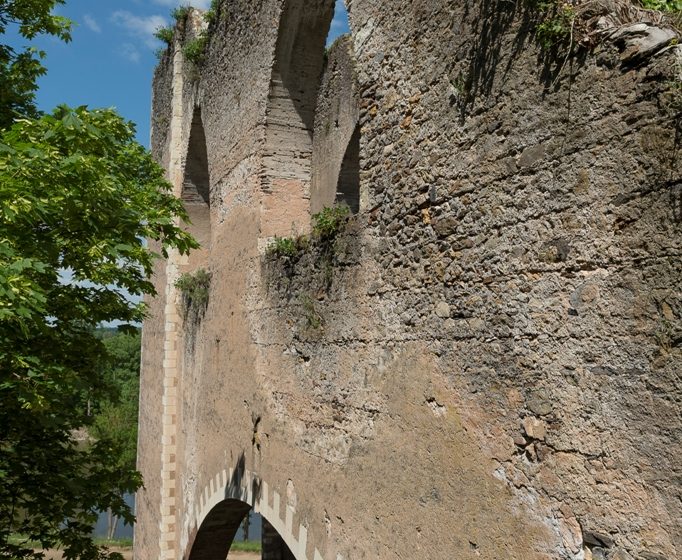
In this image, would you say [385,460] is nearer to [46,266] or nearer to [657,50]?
[46,266]

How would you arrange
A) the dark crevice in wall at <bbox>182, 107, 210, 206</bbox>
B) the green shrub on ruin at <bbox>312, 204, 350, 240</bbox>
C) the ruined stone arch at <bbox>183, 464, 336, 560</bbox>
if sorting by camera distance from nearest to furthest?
the green shrub on ruin at <bbox>312, 204, 350, 240</bbox> < the ruined stone arch at <bbox>183, 464, 336, 560</bbox> < the dark crevice in wall at <bbox>182, 107, 210, 206</bbox>

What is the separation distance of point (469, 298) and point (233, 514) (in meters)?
5.91

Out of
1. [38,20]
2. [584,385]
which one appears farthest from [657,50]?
[38,20]

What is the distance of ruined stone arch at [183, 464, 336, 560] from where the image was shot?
5.27 metres

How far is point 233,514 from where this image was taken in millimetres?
8203

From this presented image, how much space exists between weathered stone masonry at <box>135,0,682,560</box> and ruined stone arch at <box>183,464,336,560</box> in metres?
0.04

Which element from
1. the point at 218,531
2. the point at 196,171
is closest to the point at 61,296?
the point at 218,531

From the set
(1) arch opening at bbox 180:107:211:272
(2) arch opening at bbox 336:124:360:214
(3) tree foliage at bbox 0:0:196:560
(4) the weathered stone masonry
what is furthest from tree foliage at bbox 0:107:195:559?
(1) arch opening at bbox 180:107:211:272

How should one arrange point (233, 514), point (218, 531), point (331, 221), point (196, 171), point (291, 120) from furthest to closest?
point (196, 171) → point (218, 531) → point (233, 514) → point (291, 120) → point (331, 221)

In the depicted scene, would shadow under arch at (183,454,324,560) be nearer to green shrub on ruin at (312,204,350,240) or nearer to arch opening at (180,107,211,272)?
green shrub on ruin at (312,204,350,240)

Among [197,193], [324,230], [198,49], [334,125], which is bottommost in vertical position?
[324,230]

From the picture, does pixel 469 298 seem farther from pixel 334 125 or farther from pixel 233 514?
pixel 334 125

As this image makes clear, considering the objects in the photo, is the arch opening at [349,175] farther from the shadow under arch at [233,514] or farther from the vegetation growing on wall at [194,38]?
the shadow under arch at [233,514]

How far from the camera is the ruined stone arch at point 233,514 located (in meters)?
5.27
